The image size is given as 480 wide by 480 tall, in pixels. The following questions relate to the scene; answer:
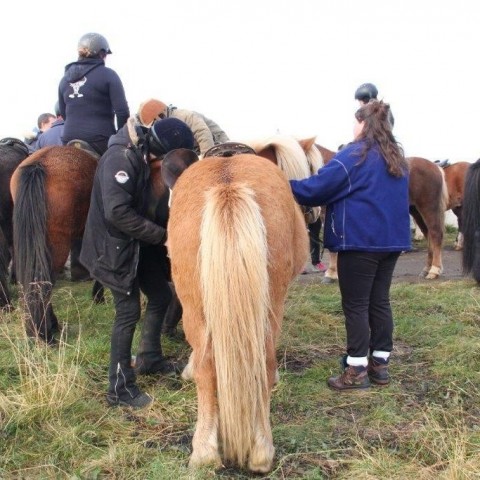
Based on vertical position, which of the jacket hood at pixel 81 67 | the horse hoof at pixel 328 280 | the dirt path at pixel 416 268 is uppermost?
the jacket hood at pixel 81 67

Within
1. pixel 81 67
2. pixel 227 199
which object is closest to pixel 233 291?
pixel 227 199

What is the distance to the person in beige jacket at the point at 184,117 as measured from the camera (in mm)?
4980

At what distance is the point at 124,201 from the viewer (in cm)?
340

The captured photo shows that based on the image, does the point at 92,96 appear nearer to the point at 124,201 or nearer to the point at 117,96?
the point at 117,96

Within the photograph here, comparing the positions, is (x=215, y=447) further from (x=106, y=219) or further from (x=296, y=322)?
(x=296, y=322)

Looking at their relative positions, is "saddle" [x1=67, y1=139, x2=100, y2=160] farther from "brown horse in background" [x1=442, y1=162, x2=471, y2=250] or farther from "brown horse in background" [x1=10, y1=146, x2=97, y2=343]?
"brown horse in background" [x1=442, y1=162, x2=471, y2=250]

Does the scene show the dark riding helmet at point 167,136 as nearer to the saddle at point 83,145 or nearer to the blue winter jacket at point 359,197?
the blue winter jacket at point 359,197

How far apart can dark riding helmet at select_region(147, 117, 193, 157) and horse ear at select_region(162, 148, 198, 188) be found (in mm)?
135

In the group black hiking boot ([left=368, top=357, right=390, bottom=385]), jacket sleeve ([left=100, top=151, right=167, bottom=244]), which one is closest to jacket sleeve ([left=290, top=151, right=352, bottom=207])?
jacket sleeve ([left=100, top=151, right=167, bottom=244])

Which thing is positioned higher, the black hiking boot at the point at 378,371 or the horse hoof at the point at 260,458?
the horse hoof at the point at 260,458

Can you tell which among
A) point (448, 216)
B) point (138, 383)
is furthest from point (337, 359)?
point (448, 216)

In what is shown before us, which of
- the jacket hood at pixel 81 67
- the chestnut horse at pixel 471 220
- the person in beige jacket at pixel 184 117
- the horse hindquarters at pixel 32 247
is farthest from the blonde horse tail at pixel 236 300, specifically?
the chestnut horse at pixel 471 220

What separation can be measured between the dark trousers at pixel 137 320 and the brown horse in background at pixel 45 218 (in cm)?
90

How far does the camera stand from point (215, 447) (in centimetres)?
267
